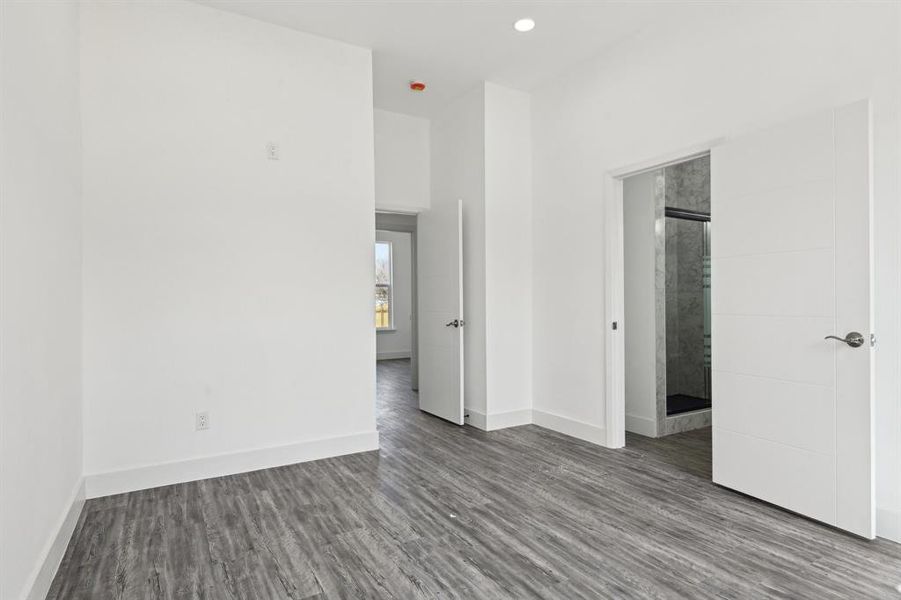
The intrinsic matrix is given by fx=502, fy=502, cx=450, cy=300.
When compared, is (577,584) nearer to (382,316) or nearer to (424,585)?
(424,585)

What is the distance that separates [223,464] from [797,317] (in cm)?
354

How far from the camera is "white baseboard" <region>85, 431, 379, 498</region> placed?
3.00 m

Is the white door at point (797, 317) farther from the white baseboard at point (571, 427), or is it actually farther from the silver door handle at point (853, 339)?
the white baseboard at point (571, 427)

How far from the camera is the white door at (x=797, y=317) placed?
7.86 ft

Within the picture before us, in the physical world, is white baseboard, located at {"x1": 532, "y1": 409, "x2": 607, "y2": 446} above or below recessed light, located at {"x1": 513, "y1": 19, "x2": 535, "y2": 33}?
below

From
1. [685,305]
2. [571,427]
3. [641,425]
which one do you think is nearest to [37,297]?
[571,427]

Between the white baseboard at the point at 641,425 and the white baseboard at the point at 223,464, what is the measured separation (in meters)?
2.16

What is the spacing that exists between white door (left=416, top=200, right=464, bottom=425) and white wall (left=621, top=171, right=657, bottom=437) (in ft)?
4.80

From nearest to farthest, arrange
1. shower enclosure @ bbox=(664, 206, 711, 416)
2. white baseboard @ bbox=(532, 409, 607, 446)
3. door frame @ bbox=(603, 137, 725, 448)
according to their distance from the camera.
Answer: door frame @ bbox=(603, 137, 725, 448) → white baseboard @ bbox=(532, 409, 607, 446) → shower enclosure @ bbox=(664, 206, 711, 416)

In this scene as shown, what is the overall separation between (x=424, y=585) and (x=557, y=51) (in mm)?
3778

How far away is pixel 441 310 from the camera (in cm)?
486

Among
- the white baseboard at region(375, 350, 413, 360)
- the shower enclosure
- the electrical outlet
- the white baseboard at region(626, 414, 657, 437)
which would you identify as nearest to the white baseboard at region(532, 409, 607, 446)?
the white baseboard at region(626, 414, 657, 437)

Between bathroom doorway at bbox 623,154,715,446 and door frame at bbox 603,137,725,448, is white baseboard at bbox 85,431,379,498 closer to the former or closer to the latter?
door frame at bbox 603,137,725,448

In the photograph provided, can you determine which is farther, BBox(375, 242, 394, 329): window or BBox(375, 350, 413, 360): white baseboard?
BBox(375, 242, 394, 329): window
